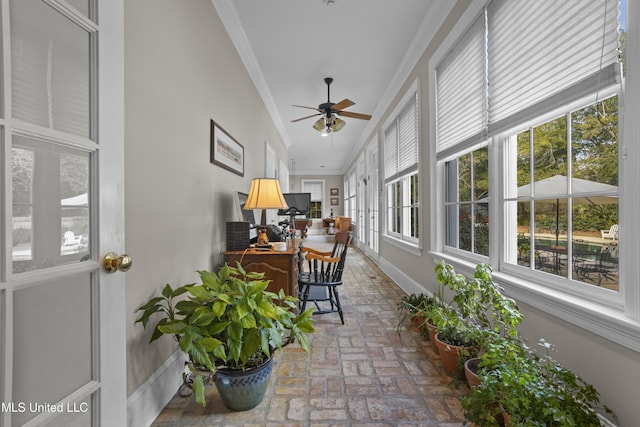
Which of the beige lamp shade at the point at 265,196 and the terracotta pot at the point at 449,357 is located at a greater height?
the beige lamp shade at the point at 265,196

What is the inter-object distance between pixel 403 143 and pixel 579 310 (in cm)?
313

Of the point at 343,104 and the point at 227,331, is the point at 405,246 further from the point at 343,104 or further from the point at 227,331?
the point at 227,331

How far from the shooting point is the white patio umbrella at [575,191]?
4.26 ft

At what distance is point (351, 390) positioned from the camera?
176 centimetres

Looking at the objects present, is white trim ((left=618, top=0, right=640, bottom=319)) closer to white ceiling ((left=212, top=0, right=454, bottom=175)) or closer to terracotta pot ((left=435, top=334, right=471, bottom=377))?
terracotta pot ((left=435, top=334, right=471, bottom=377))

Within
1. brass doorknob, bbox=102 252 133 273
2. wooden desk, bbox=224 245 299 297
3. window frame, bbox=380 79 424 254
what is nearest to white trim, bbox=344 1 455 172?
window frame, bbox=380 79 424 254

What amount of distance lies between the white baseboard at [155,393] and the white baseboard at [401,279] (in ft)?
7.65

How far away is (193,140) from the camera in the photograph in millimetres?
2021

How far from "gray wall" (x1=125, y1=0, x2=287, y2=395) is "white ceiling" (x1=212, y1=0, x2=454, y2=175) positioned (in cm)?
45

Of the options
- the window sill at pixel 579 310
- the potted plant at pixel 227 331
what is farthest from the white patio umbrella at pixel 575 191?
the potted plant at pixel 227 331

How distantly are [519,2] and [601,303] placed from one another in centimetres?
168

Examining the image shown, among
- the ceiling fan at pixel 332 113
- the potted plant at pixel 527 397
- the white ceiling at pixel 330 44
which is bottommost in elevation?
the potted plant at pixel 527 397

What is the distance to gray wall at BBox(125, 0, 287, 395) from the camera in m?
1.38

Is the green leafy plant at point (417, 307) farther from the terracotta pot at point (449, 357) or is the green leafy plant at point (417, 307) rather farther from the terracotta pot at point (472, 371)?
the terracotta pot at point (472, 371)
